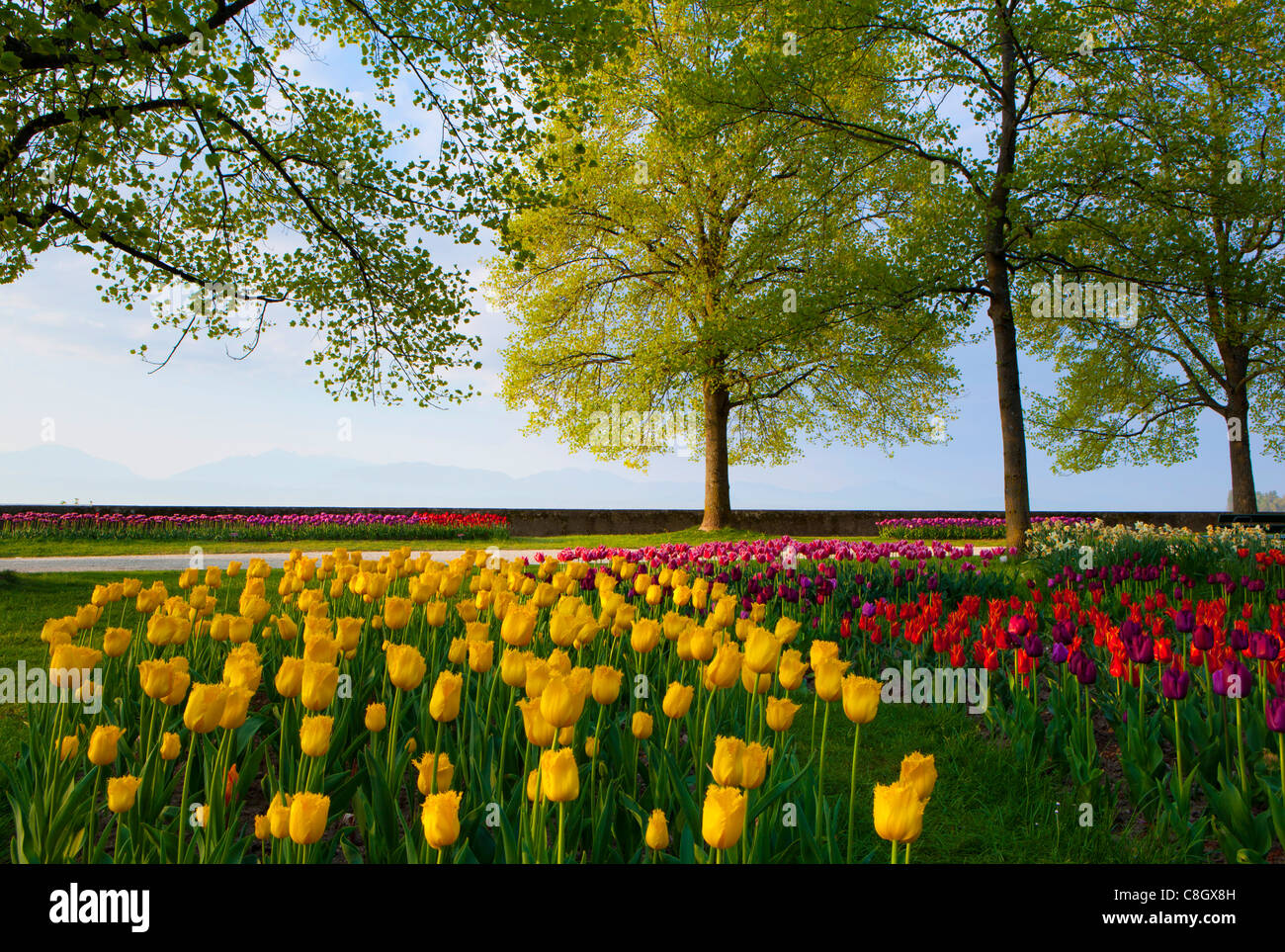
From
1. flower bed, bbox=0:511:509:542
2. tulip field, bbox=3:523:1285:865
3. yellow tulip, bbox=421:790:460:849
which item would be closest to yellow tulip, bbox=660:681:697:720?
tulip field, bbox=3:523:1285:865

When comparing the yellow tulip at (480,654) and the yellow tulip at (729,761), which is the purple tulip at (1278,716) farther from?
the yellow tulip at (480,654)

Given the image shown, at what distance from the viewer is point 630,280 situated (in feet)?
69.2

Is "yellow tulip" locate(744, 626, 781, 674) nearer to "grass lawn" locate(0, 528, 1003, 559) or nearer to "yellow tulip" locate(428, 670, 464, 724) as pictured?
"yellow tulip" locate(428, 670, 464, 724)

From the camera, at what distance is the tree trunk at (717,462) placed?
66.4 ft

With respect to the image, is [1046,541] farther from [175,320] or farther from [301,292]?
[175,320]

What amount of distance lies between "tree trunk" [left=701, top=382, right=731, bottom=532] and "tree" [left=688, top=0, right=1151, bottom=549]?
7.84 meters

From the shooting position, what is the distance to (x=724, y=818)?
167 cm

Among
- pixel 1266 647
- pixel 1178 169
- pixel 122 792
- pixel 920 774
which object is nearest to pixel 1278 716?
pixel 1266 647

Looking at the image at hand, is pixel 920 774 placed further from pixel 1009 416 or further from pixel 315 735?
pixel 1009 416

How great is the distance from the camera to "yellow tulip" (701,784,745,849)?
1.67 m

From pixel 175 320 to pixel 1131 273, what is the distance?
1492 centimetres

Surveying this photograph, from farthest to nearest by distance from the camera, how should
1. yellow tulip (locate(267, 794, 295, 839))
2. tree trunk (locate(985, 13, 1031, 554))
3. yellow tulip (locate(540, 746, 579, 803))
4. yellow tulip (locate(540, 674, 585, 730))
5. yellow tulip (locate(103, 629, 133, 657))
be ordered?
tree trunk (locate(985, 13, 1031, 554)) < yellow tulip (locate(103, 629, 133, 657)) < yellow tulip (locate(540, 674, 585, 730)) < yellow tulip (locate(267, 794, 295, 839)) < yellow tulip (locate(540, 746, 579, 803))

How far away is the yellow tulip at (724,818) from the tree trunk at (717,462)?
18.4 m

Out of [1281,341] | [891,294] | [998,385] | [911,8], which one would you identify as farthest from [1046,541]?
[1281,341]
